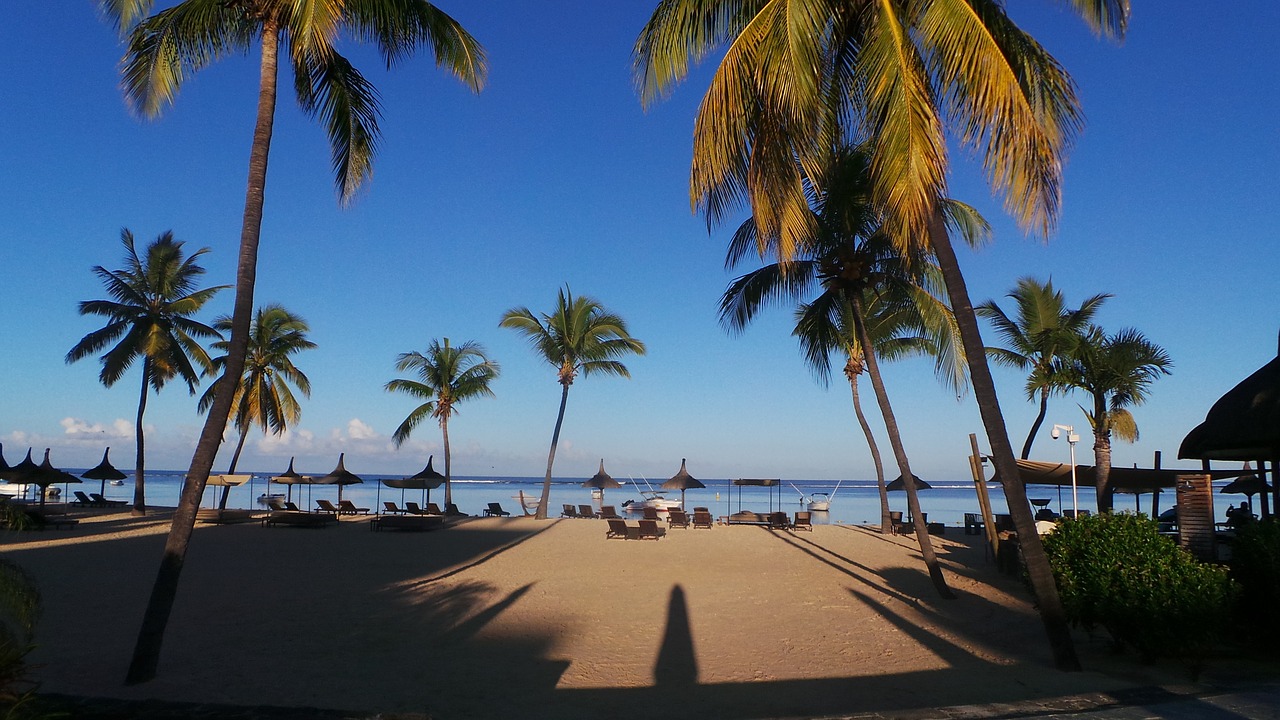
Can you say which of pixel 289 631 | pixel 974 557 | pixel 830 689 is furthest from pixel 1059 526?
pixel 974 557

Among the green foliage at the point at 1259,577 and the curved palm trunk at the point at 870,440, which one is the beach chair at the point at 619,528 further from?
the green foliage at the point at 1259,577

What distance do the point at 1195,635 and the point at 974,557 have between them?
34.6 feet

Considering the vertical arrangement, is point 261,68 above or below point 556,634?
above

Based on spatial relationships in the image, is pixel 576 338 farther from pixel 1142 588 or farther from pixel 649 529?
pixel 1142 588

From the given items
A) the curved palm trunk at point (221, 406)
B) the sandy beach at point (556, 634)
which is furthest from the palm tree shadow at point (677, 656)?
the curved palm trunk at point (221, 406)

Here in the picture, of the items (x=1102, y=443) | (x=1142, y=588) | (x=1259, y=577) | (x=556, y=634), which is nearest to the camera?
(x=1142, y=588)

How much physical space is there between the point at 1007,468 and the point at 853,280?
5398mm

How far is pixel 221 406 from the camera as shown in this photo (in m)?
6.79

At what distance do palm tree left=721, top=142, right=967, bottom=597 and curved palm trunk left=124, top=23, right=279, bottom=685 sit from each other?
5.41 metres

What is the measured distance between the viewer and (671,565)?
1522 cm

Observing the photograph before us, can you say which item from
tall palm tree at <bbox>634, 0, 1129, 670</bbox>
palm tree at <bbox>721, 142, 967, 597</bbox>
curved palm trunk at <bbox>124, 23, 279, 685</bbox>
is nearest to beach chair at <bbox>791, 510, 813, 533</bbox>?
palm tree at <bbox>721, 142, 967, 597</bbox>

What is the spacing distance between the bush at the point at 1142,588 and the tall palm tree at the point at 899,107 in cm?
44

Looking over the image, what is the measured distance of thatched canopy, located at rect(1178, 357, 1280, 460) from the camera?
844 centimetres

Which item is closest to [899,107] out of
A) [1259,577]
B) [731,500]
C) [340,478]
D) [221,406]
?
[1259,577]
